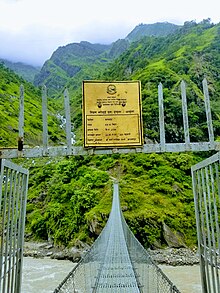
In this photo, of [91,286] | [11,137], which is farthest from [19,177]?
[11,137]

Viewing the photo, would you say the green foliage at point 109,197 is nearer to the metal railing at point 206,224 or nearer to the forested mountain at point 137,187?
the forested mountain at point 137,187

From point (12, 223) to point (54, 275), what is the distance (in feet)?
23.1

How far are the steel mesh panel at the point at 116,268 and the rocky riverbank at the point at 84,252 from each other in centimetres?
362

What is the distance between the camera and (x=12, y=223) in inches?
70.5

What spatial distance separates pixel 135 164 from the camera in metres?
13.9

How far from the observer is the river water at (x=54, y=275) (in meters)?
7.01

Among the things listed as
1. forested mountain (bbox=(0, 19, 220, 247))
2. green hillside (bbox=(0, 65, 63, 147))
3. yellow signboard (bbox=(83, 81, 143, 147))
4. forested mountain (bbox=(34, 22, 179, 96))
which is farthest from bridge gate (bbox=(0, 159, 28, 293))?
forested mountain (bbox=(34, 22, 179, 96))

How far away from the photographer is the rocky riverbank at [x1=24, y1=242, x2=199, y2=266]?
9.34 meters

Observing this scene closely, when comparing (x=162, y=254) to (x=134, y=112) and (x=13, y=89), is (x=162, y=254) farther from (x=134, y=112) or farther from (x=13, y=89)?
(x=13, y=89)

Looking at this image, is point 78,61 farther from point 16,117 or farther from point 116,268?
point 116,268

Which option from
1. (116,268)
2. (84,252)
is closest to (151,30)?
(84,252)

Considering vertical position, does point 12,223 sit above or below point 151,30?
below

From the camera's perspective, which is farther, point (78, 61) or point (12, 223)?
point (78, 61)

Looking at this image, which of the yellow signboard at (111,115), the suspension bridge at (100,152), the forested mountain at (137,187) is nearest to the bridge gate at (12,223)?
the suspension bridge at (100,152)
